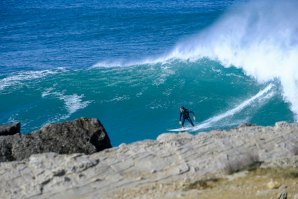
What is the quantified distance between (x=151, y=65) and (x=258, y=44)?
950cm

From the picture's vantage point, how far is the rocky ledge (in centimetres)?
1644

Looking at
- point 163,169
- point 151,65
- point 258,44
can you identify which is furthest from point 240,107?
point 163,169

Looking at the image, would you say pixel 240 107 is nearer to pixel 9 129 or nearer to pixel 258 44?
pixel 258 44

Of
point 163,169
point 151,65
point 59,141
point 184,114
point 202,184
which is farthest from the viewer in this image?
point 151,65

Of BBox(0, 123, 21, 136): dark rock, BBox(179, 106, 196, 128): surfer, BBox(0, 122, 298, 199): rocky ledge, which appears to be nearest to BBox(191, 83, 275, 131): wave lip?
BBox(179, 106, 196, 128): surfer

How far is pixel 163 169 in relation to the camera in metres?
17.8

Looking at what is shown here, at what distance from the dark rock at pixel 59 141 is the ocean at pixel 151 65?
34.0 feet

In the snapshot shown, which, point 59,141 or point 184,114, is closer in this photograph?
point 59,141

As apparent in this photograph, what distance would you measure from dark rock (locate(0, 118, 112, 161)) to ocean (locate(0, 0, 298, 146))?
10363 mm

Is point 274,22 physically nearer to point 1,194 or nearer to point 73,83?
point 73,83

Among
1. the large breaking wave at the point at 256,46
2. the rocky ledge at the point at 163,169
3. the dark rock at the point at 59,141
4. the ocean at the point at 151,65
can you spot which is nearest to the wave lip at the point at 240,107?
the ocean at the point at 151,65

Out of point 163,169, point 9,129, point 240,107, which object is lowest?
point 163,169

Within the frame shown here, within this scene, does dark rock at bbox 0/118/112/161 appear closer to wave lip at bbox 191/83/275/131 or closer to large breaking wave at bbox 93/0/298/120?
wave lip at bbox 191/83/275/131

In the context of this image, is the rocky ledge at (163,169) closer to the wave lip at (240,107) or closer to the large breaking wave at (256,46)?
the wave lip at (240,107)
